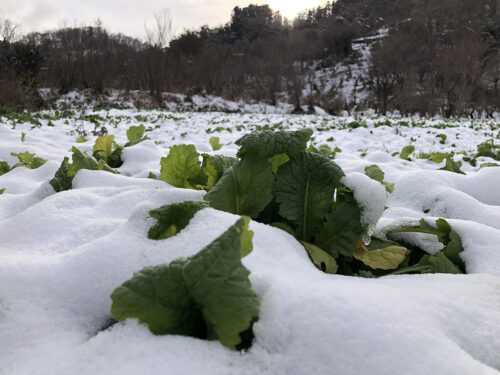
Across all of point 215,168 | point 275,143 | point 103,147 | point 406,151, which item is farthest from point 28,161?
point 406,151

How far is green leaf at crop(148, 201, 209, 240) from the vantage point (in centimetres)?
80

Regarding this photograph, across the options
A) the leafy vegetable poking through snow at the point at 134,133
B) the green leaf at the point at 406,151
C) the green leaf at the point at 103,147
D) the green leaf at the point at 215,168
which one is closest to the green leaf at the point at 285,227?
the green leaf at the point at 215,168

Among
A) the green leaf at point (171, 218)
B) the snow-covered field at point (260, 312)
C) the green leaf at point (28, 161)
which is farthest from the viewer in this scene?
the green leaf at point (28, 161)

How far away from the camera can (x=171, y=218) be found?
822mm

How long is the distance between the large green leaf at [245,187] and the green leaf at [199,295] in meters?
0.39

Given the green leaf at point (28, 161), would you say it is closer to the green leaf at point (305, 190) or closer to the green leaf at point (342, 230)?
the green leaf at point (305, 190)

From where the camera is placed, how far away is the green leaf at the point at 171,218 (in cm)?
80

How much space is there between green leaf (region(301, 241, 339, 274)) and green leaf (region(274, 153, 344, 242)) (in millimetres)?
86

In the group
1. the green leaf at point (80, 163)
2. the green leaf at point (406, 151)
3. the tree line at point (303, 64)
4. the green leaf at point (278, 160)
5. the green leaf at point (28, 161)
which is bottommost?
the green leaf at point (406, 151)

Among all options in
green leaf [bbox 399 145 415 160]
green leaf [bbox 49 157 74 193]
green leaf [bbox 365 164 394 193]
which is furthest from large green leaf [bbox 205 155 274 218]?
green leaf [bbox 399 145 415 160]

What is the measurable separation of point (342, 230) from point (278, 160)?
29 centimetres

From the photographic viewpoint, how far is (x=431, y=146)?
6684 millimetres

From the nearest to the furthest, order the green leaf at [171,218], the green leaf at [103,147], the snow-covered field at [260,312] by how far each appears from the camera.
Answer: the snow-covered field at [260,312] → the green leaf at [171,218] → the green leaf at [103,147]

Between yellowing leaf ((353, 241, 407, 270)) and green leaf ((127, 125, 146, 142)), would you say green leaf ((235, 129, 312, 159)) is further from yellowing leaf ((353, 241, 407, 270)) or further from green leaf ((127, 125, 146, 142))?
green leaf ((127, 125, 146, 142))
